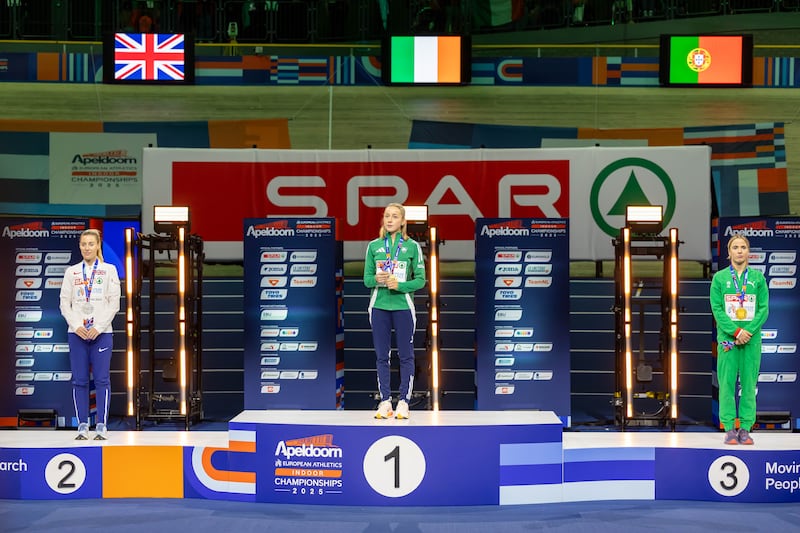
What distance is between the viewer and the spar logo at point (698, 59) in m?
11.4

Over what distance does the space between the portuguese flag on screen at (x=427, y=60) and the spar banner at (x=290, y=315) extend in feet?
12.3

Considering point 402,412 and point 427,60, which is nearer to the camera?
point 402,412

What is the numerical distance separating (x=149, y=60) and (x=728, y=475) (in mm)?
8545

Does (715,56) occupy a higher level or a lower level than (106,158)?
higher

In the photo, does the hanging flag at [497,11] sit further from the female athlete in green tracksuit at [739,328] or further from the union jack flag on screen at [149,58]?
the female athlete in green tracksuit at [739,328]

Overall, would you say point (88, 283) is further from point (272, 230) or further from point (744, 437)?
point (744, 437)

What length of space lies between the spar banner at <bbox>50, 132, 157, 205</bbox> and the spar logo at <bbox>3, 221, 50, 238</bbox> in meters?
3.69

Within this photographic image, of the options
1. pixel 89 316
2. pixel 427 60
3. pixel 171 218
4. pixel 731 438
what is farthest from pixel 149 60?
pixel 731 438

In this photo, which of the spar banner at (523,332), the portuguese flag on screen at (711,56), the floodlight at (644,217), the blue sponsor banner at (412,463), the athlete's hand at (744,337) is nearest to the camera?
the blue sponsor banner at (412,463)

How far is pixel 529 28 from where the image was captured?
47.2ft

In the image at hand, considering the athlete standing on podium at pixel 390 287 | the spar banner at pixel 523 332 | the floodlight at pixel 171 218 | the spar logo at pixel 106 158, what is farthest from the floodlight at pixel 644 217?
the spar logo at pixel 106 158

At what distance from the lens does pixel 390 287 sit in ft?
21.4

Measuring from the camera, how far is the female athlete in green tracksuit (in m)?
6.59

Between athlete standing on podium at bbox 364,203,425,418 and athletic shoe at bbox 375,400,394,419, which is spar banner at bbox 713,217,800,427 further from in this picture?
athletic shoe at bbox 375,400,394,419
